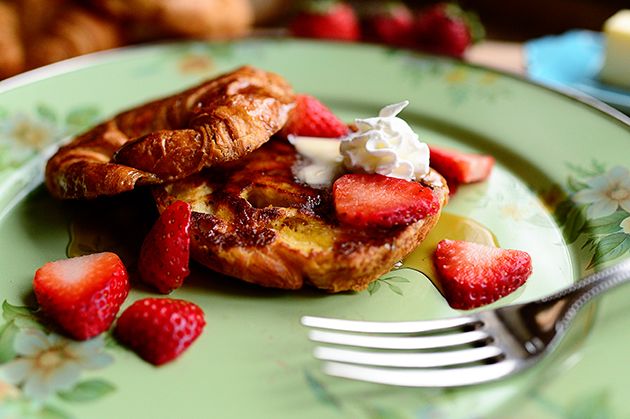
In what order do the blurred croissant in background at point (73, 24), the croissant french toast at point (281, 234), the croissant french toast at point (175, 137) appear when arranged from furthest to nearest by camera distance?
the blurred croissant in background at point (73, 24)
the croissant french toast at point (175, 137)
the croissant french toast at point (281, 234)

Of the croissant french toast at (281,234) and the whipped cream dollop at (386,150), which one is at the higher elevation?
the whipped cream dollop at (386,150)

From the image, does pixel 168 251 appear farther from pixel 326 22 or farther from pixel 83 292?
pixel 326 22

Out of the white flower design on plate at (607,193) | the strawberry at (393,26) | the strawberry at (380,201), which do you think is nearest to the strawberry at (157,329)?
the strawberry at (380,201)

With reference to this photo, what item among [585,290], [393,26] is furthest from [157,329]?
[393,26]

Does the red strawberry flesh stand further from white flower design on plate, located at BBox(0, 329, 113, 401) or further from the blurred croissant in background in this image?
white flower design on plate, located at BBox(0, 329, 113, 401)

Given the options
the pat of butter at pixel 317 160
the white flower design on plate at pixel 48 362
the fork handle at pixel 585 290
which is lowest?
the white flower design on plate at pixel 48 362

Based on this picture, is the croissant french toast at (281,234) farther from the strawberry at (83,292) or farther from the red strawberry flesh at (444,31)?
the red strawberry flesh at (444,31)
